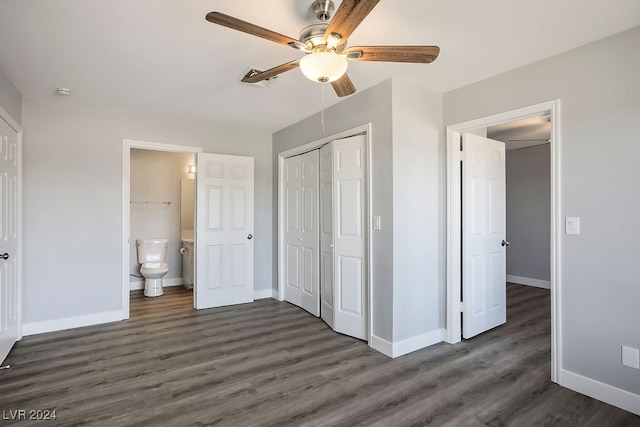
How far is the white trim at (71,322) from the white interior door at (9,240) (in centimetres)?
16

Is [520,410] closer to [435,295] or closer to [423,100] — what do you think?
[435,295]

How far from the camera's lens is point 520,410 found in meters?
2.17

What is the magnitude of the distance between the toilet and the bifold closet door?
6.34 feet

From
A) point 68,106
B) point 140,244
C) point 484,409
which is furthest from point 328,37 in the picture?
point 140,244

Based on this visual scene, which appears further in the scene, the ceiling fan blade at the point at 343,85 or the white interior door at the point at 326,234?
the white interior door at the point at 326,234

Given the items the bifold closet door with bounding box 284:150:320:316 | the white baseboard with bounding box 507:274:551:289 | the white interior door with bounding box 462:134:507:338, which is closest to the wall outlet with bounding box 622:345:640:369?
the white interior door with bounding box 462:134:507:338

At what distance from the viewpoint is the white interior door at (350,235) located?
3.24 meters

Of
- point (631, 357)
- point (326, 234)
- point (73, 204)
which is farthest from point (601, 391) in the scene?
point (73, 204)

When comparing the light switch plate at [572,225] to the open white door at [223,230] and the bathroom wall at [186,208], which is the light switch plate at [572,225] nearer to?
the open white door at [223,230]

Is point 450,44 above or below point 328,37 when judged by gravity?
above

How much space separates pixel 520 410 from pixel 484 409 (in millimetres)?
231

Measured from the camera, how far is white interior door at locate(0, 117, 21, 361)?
279 centimetres

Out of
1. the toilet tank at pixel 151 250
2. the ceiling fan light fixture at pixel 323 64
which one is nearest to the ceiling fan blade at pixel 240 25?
the ceiling fan light fixture at pixel 323 64

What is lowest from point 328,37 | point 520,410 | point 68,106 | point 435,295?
point 520,410
